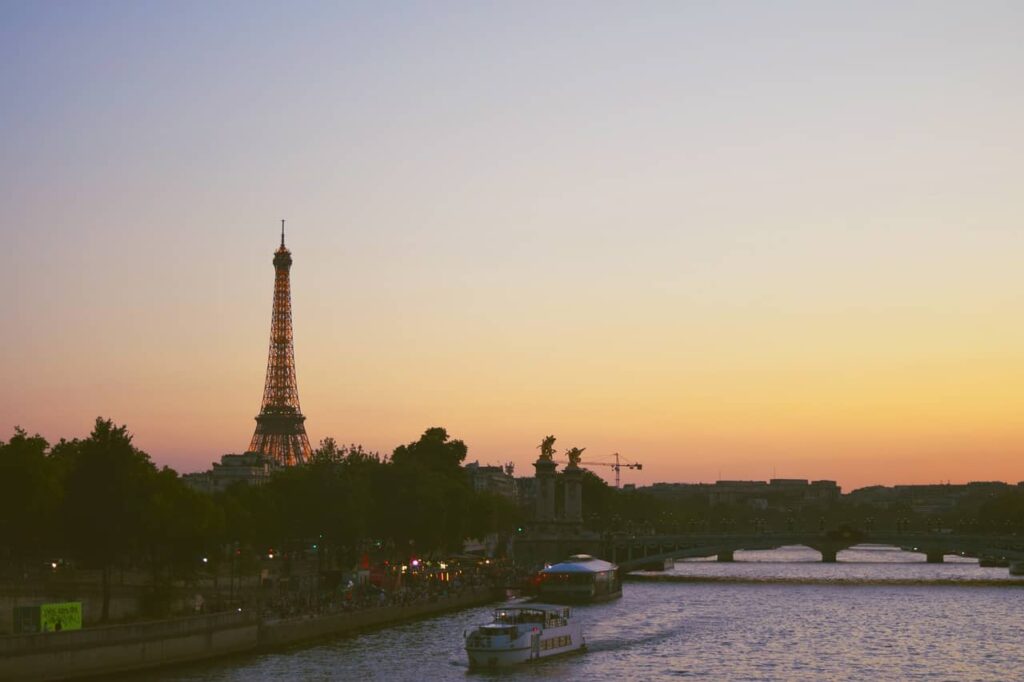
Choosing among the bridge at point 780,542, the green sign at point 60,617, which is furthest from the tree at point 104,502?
the bridge at point 780,542

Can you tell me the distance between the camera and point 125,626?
50312 mm

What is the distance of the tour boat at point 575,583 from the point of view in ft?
320

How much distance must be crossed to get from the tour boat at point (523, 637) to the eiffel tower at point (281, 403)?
9370cm

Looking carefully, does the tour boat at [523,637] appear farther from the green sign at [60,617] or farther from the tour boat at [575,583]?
the tour boat at [575,583]

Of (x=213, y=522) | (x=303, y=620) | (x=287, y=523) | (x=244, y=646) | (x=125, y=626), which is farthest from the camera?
(x=287, y=523)

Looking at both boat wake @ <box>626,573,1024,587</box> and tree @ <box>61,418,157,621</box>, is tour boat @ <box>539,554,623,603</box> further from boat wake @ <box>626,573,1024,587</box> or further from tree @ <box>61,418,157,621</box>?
tree @ <box>61,418,157,621</box>

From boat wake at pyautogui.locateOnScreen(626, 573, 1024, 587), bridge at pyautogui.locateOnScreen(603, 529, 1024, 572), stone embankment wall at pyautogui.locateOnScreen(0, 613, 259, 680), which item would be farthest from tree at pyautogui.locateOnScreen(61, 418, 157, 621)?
bridge at pyautogui.locateOnScreen(603, 529, 1024, 572)

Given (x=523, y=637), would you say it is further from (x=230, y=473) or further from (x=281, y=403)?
(x=230, y=473)

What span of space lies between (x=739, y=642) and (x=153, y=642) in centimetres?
3023


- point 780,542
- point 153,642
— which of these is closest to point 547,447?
point 780,542

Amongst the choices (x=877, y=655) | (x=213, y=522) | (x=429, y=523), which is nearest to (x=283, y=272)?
(x=429, y=523)

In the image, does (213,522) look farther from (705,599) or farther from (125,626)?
(705,599)

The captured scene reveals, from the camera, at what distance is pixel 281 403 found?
161 metres

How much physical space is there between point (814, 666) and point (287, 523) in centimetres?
4025
